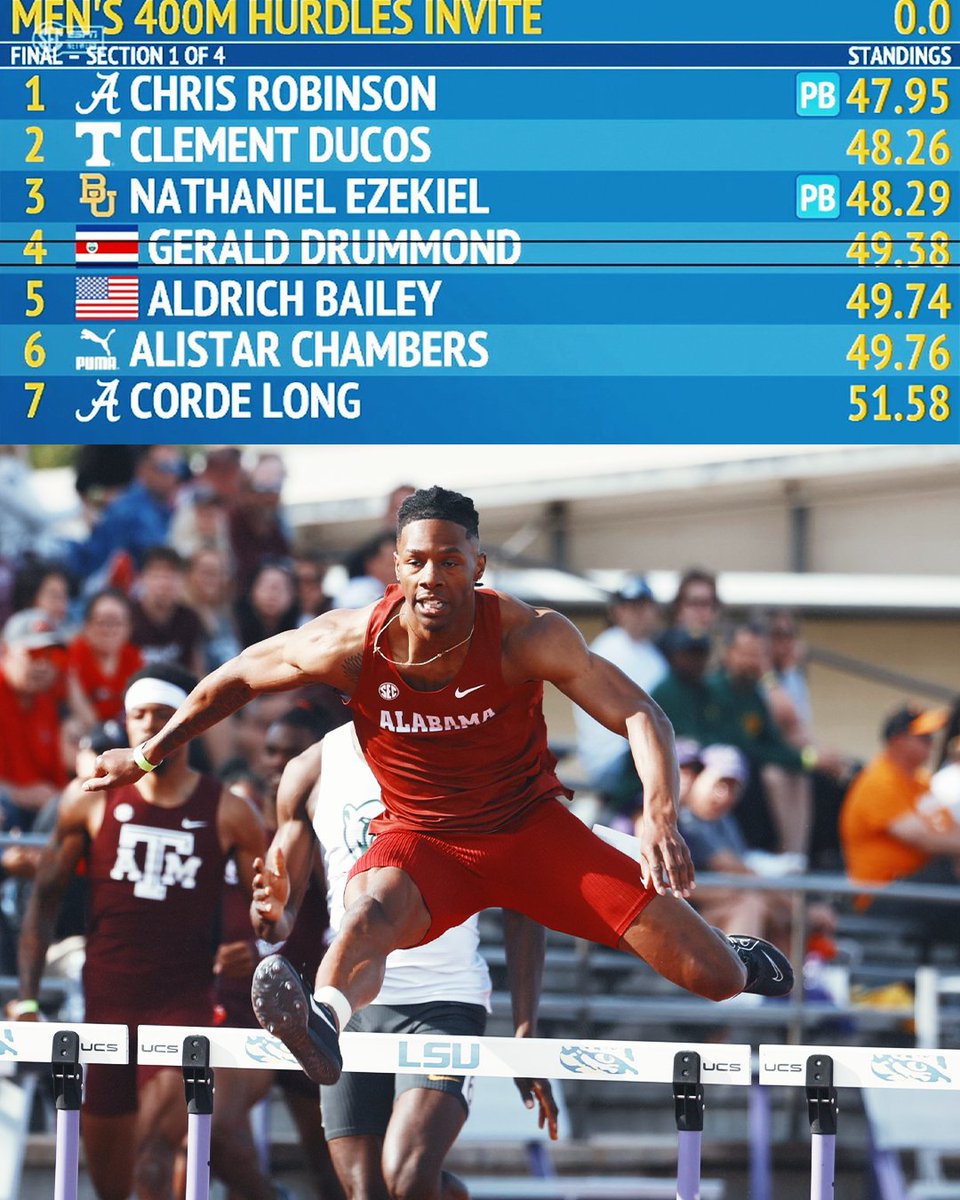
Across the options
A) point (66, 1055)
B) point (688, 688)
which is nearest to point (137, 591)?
point (688, 688)

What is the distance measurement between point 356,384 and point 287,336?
1.00ft

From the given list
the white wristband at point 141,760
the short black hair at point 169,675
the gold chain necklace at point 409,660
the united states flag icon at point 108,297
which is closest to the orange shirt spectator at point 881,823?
the short black hair at point 169,675

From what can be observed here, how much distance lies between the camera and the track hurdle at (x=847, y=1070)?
16.8 ft

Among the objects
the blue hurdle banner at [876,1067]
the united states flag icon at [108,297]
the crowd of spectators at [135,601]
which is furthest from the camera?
→ the crowd of spectators at [135,601]

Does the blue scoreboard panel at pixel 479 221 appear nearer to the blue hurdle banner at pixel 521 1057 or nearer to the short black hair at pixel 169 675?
the short black hair at pixel 169 675

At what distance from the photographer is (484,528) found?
43.4ft

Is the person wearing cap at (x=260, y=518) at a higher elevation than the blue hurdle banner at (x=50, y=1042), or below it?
higher

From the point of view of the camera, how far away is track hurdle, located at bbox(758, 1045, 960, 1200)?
5129 millimetres

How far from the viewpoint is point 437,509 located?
543 centimetres

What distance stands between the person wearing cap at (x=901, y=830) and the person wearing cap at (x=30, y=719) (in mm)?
3607

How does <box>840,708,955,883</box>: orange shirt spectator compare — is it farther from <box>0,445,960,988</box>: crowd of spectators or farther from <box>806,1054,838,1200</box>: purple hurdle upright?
<box>806,1054,838,1200</box>: purple hurdle upright

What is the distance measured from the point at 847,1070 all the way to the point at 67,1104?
202 cm

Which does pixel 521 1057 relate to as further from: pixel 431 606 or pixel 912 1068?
pixel 431 606

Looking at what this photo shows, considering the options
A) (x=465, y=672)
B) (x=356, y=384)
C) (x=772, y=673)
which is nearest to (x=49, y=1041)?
(x=465, y=672)
